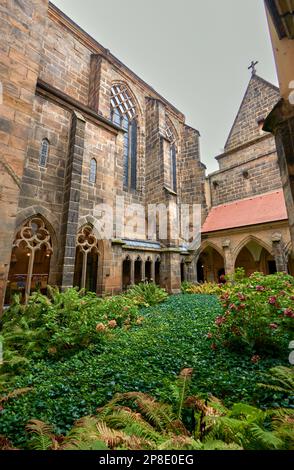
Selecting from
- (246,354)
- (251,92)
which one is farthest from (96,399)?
(251,92)

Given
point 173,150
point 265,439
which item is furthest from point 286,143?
point 173,150

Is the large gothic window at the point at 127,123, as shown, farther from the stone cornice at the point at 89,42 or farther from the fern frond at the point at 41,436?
the fern frond at the point at 41,436

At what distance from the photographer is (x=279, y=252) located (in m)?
10.2

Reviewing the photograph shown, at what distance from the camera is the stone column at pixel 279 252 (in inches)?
390

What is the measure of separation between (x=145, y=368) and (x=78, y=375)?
3.06ft

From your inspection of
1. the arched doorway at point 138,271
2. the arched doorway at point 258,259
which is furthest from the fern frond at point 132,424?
the arched doorway at point 258,259

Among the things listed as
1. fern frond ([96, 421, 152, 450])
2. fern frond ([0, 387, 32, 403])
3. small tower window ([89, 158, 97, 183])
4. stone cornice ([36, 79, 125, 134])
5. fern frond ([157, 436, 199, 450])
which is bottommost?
fern frond ([0, 387, 32, 403])

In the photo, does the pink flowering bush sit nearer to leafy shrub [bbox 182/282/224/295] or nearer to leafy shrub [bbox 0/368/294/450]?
leafy shrub [bbox 0/368/294/450]

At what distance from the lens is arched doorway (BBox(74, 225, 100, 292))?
21.6 feet

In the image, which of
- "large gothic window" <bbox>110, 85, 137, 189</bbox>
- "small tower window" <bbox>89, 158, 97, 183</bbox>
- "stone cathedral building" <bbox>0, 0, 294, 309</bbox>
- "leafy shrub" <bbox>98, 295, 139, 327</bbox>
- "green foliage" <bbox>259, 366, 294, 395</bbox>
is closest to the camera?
"green foliage" <bbox>259, 366, 294, 395</bbox>

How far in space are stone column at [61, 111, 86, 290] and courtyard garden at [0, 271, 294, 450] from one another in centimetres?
84

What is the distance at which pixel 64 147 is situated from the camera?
6531 mm

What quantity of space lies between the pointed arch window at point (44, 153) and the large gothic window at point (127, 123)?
5.85m

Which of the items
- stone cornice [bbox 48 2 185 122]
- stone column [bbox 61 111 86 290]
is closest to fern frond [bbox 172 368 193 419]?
stone column [bbox 61 111 86 290]
